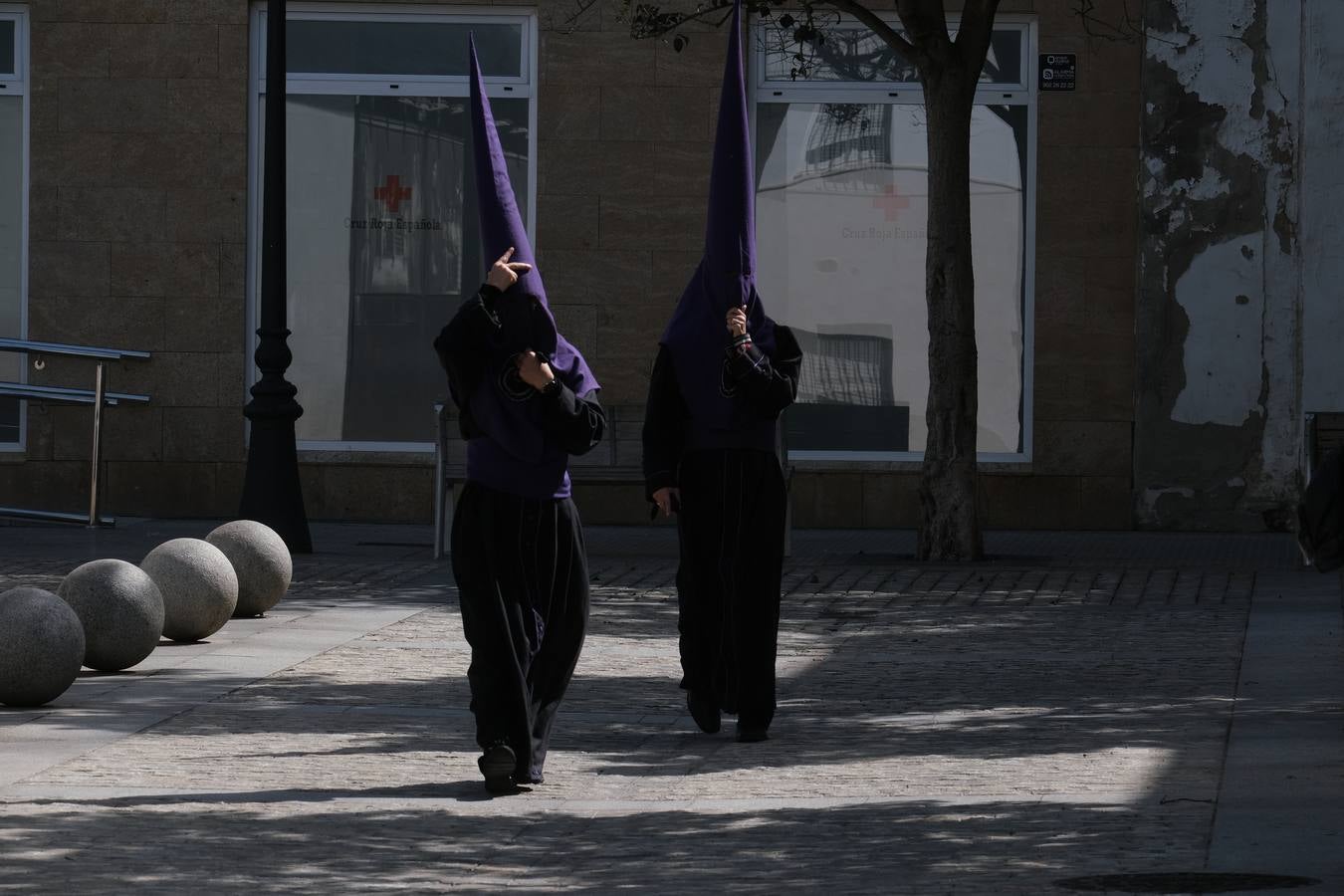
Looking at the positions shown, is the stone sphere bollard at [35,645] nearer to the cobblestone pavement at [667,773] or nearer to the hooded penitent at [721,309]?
Answer: the cobblestone pavement at [667,773]

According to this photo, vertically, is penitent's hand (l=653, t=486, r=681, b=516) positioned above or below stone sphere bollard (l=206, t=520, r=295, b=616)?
above

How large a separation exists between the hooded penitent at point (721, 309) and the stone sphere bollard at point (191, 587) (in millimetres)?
3343

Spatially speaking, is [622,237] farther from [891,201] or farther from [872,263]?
[891,201]

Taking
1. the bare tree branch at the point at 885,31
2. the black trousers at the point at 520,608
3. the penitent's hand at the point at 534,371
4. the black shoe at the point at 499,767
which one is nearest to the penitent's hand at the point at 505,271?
the penitent's hand at the point at 534,371

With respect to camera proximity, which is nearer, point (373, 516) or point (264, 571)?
point (264, 571)

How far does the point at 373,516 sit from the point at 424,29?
410 cm

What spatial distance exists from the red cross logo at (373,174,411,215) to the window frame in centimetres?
293

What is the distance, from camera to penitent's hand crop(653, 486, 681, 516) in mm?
8133

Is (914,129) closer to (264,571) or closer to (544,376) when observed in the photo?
(264,571)

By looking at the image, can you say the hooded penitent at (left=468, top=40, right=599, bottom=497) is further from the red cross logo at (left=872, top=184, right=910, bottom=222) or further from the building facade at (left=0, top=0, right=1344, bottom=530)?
the red cross logo at (left=872, top=184, right=910, bottom=222)

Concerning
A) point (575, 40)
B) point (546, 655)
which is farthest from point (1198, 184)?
point (546, 655)

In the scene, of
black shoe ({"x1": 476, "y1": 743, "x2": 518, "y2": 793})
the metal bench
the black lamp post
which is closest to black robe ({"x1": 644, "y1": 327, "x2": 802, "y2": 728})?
black shoe ({"x1": 476, "y1": 743, "x2": 518, "y2": 793})

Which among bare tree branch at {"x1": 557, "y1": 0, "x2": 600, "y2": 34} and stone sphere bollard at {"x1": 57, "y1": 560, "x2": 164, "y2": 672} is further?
bare tree branch at {"x1": 557, "y1": 0, "x2": 600, "y2": 34}

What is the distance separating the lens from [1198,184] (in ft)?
59.0
